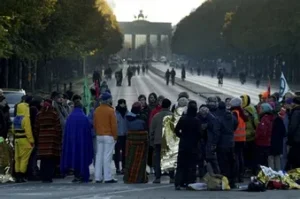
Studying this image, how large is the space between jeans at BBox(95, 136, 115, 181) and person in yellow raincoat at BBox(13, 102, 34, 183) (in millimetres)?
1460

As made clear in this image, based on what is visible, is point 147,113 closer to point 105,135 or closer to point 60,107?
point 60,107

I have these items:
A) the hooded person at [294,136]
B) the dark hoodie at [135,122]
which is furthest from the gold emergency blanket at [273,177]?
the dark hoodie at [135,122]

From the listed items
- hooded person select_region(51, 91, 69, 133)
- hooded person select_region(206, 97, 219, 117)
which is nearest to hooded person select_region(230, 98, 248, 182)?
hooded person select_region(206, 97, 219, 117)

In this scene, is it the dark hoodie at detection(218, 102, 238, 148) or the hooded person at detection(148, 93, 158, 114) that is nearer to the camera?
the dark hoodie at detection(218, 102, 238, 148)

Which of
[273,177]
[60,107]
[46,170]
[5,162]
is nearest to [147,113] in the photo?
[60,107]

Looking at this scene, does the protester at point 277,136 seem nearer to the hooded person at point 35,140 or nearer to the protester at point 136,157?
the protester at point 136,157

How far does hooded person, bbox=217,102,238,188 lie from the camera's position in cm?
1834

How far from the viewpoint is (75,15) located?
65812 mm

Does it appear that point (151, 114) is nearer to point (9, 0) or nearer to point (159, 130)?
point (159, 130)

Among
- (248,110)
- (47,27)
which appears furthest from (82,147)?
(47,27)

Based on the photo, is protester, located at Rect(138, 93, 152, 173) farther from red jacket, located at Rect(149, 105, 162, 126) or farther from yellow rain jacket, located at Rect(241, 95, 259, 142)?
yellow rain jacket, located at Rect(241, 95, 259, 142)

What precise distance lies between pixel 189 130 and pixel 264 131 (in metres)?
2.77

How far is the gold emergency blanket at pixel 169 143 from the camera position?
19.6 meters

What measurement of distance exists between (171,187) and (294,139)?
2855mm
